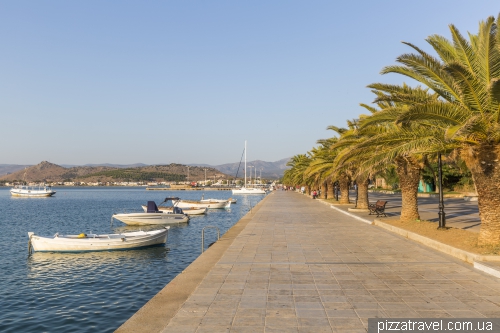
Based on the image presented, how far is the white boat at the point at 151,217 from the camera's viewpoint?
103 feet

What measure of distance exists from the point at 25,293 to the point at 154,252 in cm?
729

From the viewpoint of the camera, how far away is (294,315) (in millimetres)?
6078

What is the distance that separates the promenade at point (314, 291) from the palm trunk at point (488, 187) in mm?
1357

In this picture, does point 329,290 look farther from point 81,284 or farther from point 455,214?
point 455,214

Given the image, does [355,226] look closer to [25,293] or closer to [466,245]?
[466,245]

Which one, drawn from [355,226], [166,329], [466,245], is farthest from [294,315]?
[355,226]

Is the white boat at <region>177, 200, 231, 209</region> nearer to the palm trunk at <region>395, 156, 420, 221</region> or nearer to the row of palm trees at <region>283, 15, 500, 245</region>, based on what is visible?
the palm trunk at <region>395, 156, 420, 221</region>

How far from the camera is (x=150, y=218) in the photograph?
105ft

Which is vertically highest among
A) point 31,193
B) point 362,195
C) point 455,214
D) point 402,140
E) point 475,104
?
point 475,104

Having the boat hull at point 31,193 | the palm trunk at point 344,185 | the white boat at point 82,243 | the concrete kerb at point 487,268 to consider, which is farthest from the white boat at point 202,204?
the boat hull at point 31,193

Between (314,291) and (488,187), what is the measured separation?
21.5 feet

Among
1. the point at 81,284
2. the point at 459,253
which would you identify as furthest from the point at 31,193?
the point at 459,253

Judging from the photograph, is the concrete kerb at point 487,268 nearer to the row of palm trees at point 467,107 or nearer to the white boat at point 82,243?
the row of palm trees at point 467,107

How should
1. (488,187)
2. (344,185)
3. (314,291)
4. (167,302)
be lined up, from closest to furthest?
1. (167,302)
2. (314,291)
3. (488,187)
4. (344,185)
